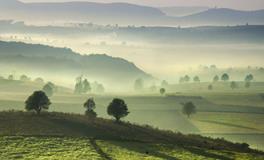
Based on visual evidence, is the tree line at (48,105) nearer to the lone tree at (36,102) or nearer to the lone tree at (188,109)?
the lone tree at (36,102)

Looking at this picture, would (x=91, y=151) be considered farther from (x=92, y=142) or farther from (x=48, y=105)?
(x=48, y=105)

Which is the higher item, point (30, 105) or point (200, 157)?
point (30, 105)

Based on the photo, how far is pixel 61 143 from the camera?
302 ft

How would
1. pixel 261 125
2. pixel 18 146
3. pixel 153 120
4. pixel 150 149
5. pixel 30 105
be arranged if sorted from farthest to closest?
1. pixel 153 120
2. pixel 261 125
3. pixel 30 105
4. pixel 150 149
5. pixel 18 146

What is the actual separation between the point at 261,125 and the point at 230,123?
12.3m

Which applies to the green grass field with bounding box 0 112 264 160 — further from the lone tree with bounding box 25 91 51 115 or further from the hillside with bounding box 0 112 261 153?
the lone tree with bounding box 25 91 51 115

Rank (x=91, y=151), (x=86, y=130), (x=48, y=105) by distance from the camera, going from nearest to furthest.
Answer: (x=91, y=151)
(x=86, y=130)
(x=48, y=105)

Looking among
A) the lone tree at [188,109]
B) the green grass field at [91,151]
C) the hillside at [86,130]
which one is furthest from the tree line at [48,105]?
the lone tree at [188,109]

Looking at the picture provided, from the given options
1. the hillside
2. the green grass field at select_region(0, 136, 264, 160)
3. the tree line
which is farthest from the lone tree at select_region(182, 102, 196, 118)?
the green grass field at select_region(0, 136, 264, 160)

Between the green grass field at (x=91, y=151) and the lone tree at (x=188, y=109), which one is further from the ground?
the lone tree at (x=188, y=109)

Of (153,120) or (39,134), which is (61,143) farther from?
(153,120)

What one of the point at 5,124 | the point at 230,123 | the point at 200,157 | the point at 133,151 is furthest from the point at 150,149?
the point at 230,123

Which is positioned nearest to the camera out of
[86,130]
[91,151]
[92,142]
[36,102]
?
[91,151]

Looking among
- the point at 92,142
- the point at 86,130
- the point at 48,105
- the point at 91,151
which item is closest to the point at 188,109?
the point at 48,105
